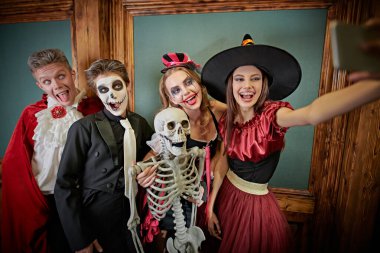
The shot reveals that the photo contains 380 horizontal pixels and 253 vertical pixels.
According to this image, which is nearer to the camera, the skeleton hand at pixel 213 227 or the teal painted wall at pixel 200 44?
the skeleton hand at pixel 213 227

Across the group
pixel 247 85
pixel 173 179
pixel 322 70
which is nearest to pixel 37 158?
pixel 173 179

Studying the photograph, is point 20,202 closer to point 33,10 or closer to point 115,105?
point 115,105

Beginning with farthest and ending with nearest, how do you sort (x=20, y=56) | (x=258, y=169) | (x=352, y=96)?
(x=20, y=56), (x=258, y=169), (x=352, y=96)

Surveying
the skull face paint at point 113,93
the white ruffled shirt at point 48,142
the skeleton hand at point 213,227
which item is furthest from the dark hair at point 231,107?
the white ruffled shirt at point 48,142

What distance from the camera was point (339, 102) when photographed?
2.44 ft

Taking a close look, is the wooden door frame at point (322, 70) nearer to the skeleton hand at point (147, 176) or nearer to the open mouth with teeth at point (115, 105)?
the open mouth with teeth at point (115, 105)

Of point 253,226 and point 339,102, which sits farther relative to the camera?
point 253,226

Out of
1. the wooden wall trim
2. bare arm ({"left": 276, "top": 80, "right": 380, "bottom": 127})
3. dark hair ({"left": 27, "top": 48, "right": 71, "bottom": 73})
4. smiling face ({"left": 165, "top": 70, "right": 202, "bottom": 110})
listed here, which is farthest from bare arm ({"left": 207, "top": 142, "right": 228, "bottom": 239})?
the wooden wall trim

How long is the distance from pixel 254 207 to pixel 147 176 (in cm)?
65

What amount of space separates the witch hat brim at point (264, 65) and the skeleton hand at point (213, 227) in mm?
821

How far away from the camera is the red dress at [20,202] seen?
1344 millimetres

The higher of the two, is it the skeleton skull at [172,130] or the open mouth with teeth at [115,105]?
the open mouth with teeth at [115,105]

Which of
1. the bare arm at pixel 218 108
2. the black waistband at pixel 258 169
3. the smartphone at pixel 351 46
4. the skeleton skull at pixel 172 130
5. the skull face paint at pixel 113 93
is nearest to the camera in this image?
the smartphone at pixel 351 46

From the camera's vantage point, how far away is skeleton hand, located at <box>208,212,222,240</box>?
54.6 inches
